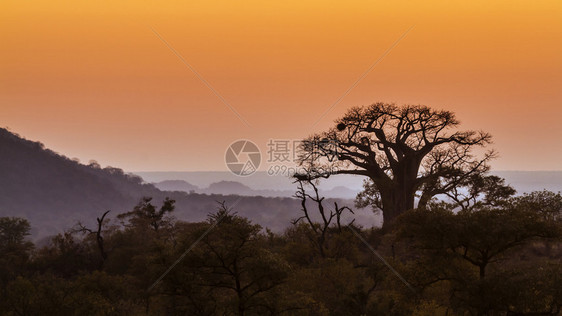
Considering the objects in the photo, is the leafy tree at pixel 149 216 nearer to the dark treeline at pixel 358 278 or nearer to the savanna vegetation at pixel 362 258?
the savanna vegetation at pixel 362 258

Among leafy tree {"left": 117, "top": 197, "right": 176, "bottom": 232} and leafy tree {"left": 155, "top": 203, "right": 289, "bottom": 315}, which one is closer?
leafy tree {"left": 155, "top": 203, "right": 289, "bottom": 315}

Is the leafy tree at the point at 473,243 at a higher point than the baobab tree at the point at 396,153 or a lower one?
A: lower

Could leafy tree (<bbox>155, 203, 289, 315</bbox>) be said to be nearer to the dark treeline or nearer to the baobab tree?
the dark treeline

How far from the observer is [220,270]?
25547 mm

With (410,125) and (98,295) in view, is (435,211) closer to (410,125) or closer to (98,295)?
(98,295)

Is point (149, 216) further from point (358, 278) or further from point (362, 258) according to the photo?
point (358, 278)

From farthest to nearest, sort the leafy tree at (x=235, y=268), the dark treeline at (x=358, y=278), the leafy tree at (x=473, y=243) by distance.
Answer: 1. the leafy tree at (x=235, y=268)
2. the dark treeline at (x=358, y=278)
3. the leafy tree at (x=473, y=243)

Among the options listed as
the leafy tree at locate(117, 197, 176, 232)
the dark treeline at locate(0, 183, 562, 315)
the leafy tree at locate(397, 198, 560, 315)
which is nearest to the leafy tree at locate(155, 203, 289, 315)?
the dark treeline at locate(0, 183, 562, 315)

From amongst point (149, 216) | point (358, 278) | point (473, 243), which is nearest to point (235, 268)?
point (473, 243)

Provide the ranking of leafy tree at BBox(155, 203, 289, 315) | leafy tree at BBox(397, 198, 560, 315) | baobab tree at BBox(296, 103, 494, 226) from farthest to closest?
baobab tree at BBox(296, 103, 494, 226) → leafy tree at BBox(155, 203, 289, 315) → leafy tree at BBox(397, 198, 560, 315)

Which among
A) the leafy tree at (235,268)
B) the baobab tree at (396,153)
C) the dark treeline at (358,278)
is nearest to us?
the dark treeline at (358,278)

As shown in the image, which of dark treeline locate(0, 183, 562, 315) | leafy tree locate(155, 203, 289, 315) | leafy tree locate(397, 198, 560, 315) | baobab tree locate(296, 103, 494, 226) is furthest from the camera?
baobab tree locate(296, 103, 494, 226)

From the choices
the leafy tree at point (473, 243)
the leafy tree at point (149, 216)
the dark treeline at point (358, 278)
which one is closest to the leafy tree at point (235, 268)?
the dark treeline at point (358, 278)

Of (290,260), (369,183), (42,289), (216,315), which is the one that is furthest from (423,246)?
(369,183)
